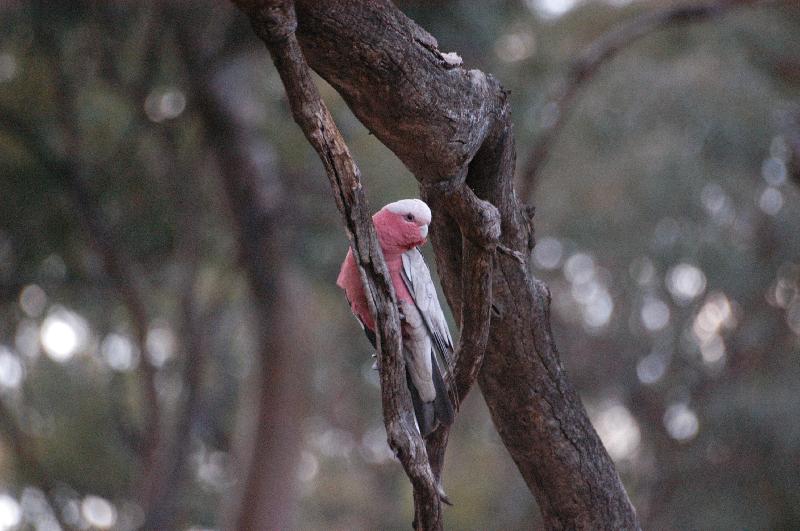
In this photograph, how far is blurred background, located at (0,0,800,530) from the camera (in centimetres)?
864

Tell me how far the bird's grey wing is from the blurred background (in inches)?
140

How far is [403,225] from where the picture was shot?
2691 mm

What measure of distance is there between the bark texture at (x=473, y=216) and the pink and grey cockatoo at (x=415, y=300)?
80 millimetres

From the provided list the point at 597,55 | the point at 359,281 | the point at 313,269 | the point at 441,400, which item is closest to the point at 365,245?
the point at 359,281

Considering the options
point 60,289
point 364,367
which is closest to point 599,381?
point 364,367

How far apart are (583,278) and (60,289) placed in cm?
755

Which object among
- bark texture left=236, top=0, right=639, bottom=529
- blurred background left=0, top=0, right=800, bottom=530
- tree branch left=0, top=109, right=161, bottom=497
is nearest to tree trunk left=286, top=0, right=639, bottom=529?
bark texture left=236, top=0, right=639, bottom=529

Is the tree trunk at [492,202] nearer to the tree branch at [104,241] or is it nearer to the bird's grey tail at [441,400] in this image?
the bird's grey tail at [441,400]

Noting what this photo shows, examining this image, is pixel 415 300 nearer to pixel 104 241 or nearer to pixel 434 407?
pixel 434 407

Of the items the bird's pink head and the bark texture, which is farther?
the bird's pink head

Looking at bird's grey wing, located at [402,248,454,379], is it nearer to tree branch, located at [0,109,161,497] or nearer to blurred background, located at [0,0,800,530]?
blurred background, located at [0,0,800,530]

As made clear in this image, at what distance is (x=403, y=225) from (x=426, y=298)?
198 millimetres

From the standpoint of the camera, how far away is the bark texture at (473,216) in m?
2.53

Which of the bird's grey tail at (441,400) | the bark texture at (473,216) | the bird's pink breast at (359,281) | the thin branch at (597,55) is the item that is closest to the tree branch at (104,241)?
the thin branch at (597,55)
